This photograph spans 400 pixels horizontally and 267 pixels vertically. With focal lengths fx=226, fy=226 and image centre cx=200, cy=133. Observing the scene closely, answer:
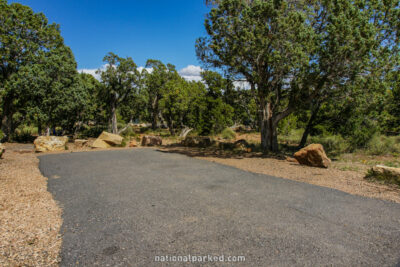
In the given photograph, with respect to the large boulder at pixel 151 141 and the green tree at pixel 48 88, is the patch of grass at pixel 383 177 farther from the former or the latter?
the green tree at pixel 48 88

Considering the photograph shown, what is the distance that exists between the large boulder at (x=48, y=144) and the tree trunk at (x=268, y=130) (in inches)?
490

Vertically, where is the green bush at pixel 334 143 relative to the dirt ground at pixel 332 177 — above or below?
above

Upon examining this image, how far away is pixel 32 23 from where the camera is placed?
1789cm

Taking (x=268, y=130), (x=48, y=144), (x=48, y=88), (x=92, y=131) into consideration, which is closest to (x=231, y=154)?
(x=268, y=130)

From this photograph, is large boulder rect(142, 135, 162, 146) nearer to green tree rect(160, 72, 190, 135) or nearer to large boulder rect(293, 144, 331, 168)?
green tree rect(160, 72, 190, 135)

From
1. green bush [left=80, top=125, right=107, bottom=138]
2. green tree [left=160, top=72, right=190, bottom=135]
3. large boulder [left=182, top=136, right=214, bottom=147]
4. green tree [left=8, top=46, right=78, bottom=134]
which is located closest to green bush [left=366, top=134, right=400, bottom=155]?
large boulder [left=182, top=136, right=214, bottom=147]

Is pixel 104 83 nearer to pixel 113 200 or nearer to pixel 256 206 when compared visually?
pixel 113 200

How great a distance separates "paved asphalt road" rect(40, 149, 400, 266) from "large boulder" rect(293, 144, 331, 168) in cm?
273

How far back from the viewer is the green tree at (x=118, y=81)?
2211 centimetres

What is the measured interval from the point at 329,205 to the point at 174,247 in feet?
11.2

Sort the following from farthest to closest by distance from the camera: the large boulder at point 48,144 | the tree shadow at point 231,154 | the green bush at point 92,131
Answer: the green bush at point 92,131
the large boulder at point 48,144
the tree shadow at point 231,154

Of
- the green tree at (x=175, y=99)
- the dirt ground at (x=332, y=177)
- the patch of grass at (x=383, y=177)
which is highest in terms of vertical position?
the green tree at (x=175, y=99)

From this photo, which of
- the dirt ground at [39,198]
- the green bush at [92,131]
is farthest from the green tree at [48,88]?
the dirt ground at [39,198]

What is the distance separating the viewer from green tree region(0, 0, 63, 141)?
16.5m
